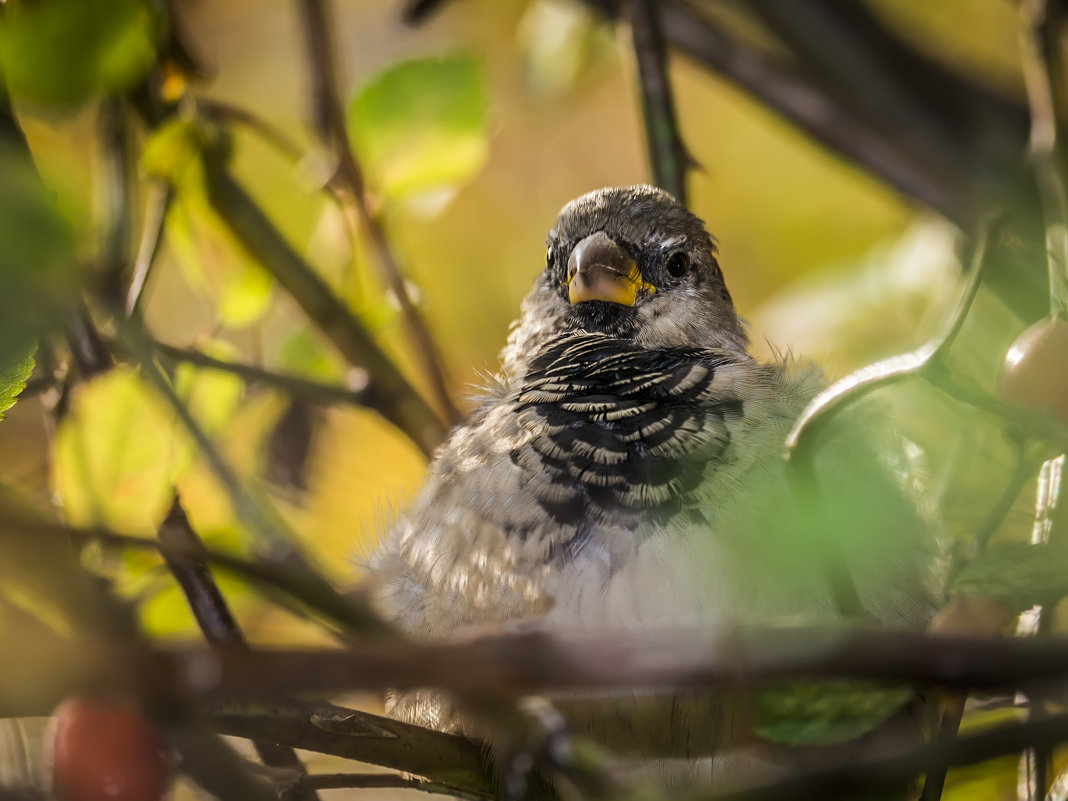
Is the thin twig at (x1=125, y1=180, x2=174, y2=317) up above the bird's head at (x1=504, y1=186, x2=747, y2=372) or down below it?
below

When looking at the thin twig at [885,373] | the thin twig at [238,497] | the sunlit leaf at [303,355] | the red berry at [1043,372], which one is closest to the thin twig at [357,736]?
the thin twig at [238,497]

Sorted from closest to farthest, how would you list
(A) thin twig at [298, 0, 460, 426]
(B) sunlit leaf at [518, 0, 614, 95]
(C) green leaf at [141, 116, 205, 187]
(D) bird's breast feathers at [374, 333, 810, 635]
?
(D) bird's breast feathers at [374, 333, 810, 635] → (C) green leaf at [141, 116, 205, 187] → (A) thin twig at [298, 0, 460, 426] → (B) sunlit leaf at [518, 0, 614, 95]

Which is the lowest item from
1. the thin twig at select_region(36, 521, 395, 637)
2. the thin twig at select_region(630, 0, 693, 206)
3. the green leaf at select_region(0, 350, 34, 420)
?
the thin twig at select_region(36, 521, 395, 637)

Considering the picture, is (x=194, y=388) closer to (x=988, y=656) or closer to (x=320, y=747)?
(x=320, y=747)

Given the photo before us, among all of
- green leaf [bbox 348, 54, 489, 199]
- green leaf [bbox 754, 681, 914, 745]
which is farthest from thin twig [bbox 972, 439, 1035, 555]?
green leaf [bbox 348, 54, 489, 199]

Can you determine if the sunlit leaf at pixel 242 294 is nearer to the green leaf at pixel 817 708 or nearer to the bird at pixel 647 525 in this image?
the bird at pixel 647 525

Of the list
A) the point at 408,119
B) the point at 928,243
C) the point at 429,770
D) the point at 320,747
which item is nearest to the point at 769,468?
the point at 429,770

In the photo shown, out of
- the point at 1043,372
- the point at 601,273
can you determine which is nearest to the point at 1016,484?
the point at 1043,372

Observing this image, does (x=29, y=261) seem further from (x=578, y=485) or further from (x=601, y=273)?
(x=601, y=273)

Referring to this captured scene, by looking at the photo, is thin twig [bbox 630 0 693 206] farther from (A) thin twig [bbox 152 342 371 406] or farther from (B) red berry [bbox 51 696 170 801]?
(B) red berry [bbox 51 696 170 801]
